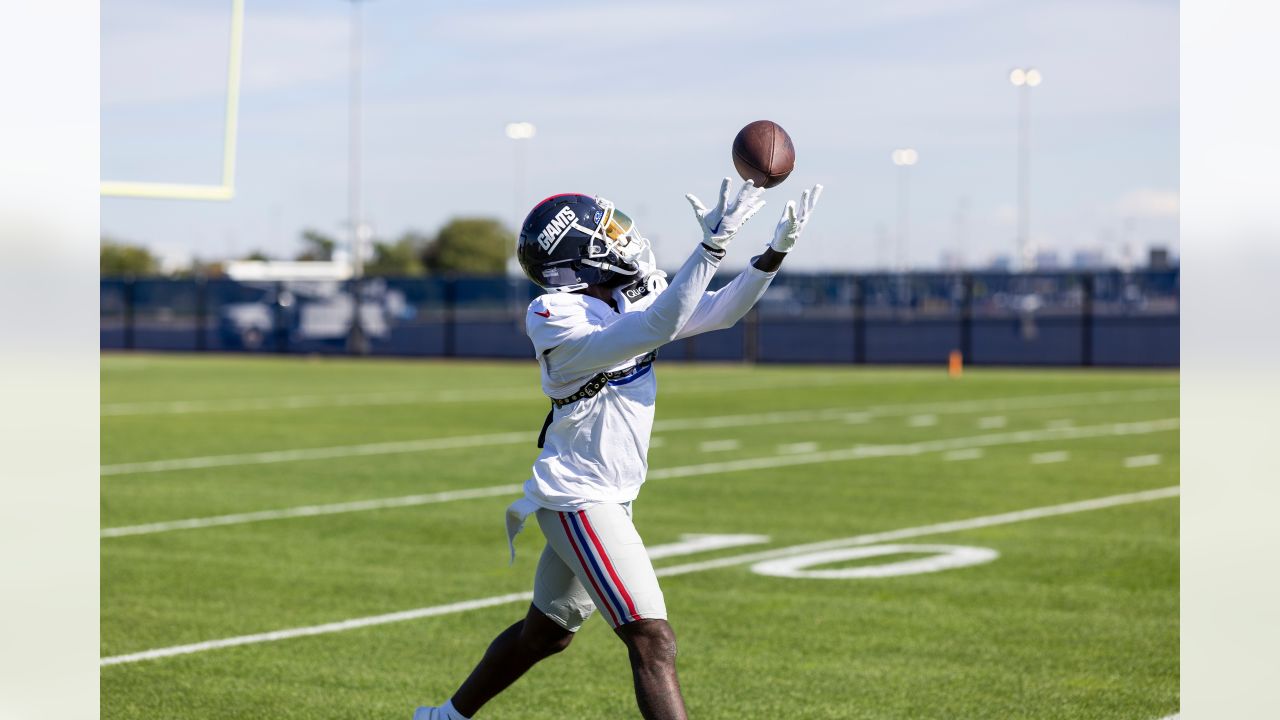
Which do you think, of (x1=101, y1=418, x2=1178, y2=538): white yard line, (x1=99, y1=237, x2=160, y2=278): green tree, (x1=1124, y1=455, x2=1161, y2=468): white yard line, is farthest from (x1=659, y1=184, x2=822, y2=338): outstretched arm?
(x1=99, y1=237, x2=160, y2=278): green tree

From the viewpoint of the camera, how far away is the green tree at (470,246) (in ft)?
351

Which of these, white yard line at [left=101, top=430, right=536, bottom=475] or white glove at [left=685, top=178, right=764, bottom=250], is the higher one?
white glove at [left=685, top=178, right=764, bottom=250]

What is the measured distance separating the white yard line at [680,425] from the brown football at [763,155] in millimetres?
10455

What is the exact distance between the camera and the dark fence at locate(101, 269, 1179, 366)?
38062 millimetres

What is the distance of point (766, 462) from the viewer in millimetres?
15031

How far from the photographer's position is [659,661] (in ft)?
15.2

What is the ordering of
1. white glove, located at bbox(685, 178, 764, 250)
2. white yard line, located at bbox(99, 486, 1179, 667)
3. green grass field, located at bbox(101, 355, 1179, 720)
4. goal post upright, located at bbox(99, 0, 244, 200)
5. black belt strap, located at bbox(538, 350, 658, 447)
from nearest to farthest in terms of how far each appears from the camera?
white glove, located at bbox(685, 178, 764, 250) → black belt strap, located at bbox(538, 350, 658, 447) → green grass field, located at bbox(101, 355, 1179, 720) → white yard line, located at bbox(99, 486, 1179, 667) → goal post upright, located at bbox(99, 0, 244, 200)

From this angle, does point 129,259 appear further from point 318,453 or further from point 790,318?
point 318,453

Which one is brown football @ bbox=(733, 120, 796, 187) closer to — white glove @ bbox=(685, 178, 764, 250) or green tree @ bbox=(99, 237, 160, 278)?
white glove @ bbox=(685, 178, 764, 250)

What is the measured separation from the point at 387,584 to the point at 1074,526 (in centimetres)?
468

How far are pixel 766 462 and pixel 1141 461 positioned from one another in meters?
3.34

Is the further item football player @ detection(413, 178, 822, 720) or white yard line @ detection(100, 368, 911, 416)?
white yard line @ detection(100, 368, 911, 416)

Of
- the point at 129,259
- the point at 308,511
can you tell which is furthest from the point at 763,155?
the point at 129,259
